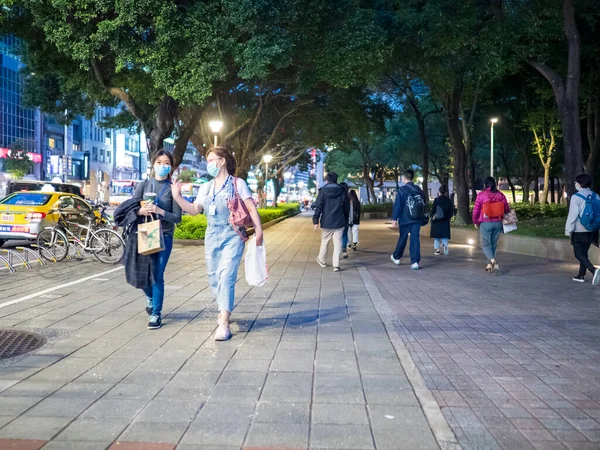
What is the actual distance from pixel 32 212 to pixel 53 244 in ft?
7.11

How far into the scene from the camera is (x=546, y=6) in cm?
1709

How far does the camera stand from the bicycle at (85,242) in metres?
12.6

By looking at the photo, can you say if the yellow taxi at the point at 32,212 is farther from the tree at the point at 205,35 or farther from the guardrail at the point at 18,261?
the tree at the point at 205,35

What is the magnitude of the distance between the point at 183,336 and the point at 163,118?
578 inches

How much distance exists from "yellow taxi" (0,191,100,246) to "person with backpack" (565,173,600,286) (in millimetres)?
10495

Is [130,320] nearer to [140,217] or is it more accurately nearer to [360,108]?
[140,217]

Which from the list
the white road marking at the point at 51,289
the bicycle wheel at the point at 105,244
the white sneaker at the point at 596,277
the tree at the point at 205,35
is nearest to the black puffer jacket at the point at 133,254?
the white road marking at the point at 51,289

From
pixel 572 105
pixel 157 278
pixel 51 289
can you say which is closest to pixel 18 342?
pixel 157 278

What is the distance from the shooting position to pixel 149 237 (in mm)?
6141

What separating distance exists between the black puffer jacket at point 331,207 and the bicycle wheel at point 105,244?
4010 millimetres

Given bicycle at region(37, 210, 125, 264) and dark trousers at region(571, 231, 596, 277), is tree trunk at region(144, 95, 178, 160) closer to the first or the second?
bicycle at region(37, 210, 125, 264)

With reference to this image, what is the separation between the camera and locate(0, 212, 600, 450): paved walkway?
11.6ft

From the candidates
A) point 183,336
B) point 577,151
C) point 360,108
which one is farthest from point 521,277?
point 360,108

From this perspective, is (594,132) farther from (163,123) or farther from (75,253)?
(75,253)
